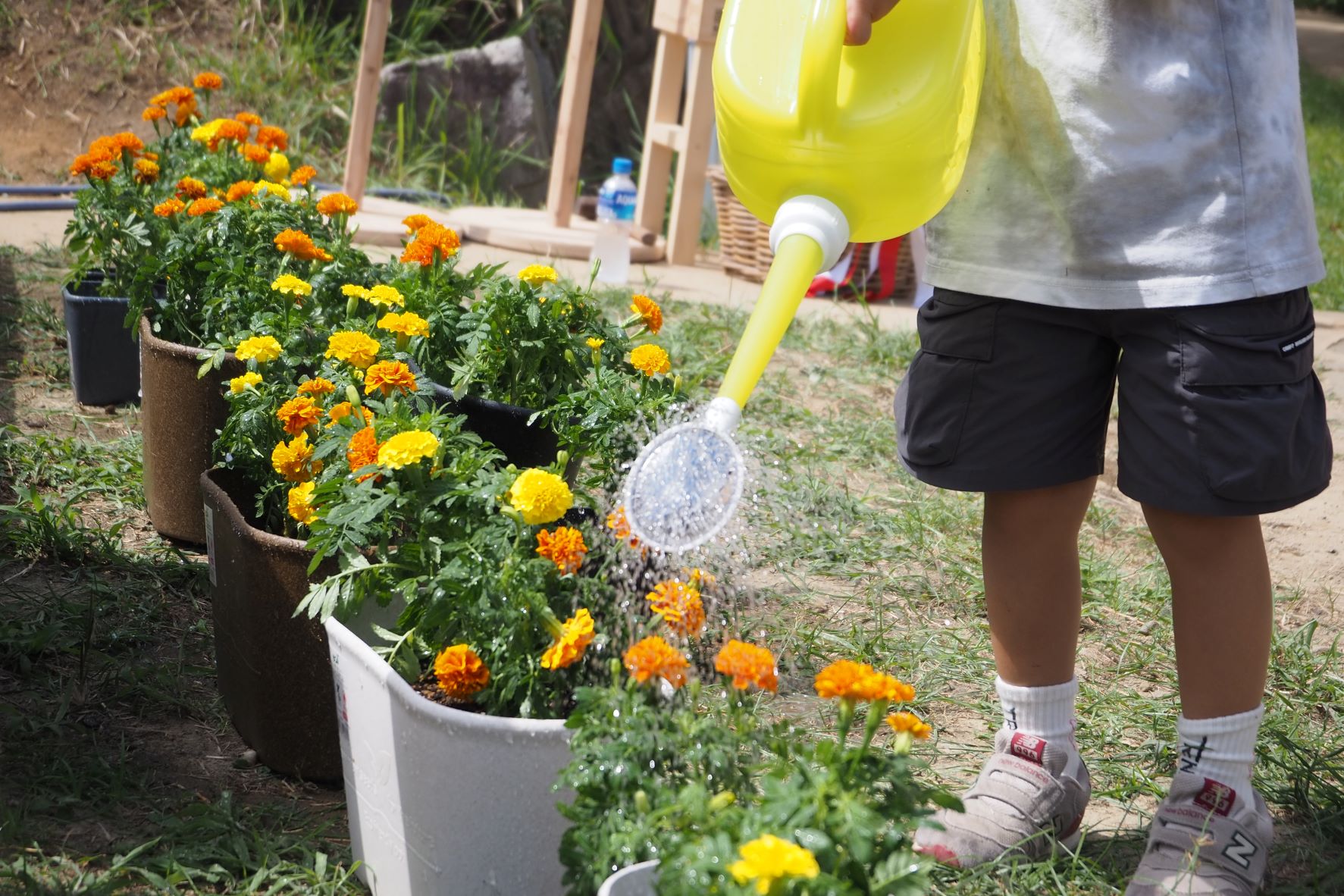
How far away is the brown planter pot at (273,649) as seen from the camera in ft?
4.86

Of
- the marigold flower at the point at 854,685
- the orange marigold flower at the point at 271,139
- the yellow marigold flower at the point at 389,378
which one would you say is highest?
the orange marigold flower at the point at 271,139

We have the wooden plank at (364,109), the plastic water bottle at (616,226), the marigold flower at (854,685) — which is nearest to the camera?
the marigold flower at (854,685)

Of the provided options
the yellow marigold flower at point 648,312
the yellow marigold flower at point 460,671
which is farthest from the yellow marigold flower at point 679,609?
the yellow marigold flower at point 648,312

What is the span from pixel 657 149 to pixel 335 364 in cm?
311

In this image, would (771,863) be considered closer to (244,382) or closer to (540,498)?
(540,498)

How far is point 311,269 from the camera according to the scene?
2049 mm

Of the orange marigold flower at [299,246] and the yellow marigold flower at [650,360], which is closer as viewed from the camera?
the yellow marigold flower at [650,360]

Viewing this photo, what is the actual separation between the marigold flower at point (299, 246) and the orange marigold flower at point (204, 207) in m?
0.21

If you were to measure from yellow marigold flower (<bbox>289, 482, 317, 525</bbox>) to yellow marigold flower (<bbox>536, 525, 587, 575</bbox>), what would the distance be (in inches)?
14.2

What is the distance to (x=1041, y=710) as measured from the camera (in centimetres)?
154

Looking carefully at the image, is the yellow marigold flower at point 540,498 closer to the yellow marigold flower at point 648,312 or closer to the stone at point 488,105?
the yellow marigold flower at point 648,312

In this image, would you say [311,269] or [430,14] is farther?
[430,14]

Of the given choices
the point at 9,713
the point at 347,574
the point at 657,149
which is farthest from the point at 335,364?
the point at 657,149

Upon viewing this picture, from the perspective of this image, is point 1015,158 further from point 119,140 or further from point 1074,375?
point 119,140
